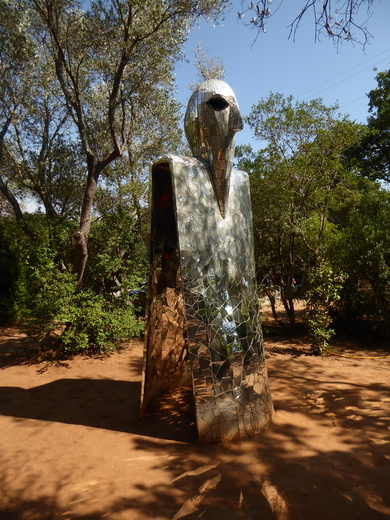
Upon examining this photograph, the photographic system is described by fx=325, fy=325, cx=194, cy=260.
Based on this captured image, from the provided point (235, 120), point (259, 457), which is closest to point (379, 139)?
point (235, 120)

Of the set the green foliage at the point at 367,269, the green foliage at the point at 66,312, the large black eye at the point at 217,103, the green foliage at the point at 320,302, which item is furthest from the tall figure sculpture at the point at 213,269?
the green foliage at the point at 367,269

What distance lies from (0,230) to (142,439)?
963cm

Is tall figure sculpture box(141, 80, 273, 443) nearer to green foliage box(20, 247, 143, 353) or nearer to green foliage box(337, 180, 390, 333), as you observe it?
green foliage box(20, 247, 143, 353)

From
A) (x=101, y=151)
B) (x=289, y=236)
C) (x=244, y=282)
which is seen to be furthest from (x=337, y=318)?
(x=101, y=151)

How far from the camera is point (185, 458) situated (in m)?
3.16

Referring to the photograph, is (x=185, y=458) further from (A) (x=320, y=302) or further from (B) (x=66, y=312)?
(A) (x=320, y=302)

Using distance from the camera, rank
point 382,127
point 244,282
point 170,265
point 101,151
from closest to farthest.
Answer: point 244,282 < point 170,265 < point 101,151 < point 382,127

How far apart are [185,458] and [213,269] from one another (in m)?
1.89

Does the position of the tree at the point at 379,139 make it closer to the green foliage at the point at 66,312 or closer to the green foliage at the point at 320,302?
the green foliage at the point at 320,302

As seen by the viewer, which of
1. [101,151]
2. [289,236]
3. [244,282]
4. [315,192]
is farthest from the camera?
[101,151]

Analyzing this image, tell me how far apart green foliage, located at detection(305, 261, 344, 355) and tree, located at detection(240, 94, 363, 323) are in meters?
0.57

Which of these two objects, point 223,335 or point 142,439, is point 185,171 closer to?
point 223,335

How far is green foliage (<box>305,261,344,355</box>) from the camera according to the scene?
7148mm

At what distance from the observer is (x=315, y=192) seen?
8039 mm
